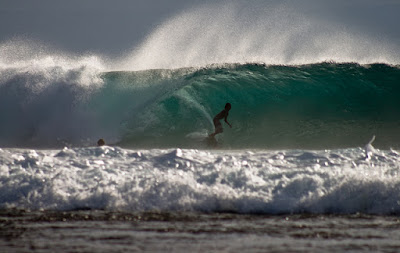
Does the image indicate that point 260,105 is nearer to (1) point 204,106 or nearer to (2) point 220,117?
(1) point 204,106

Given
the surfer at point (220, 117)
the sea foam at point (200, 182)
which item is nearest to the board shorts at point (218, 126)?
the surfer at point (220, 117)

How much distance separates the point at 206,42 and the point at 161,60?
7.54ft

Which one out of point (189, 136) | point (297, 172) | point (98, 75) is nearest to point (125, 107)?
point (98, 75)

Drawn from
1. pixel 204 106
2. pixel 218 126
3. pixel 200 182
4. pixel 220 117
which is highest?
pixel 204 106

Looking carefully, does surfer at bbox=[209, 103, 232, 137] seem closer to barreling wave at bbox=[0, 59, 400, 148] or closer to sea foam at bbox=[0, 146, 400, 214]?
barreling wave at bbox=[0, 59, 400, 148]

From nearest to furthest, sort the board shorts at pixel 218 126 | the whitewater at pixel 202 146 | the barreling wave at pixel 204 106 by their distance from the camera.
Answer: the whitewater at pixel 202 146
the board shorts at pixel 218 126
the barreling wave at pixel 204 106

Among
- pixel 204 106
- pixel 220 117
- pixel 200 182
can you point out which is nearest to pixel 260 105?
pixel 204 106

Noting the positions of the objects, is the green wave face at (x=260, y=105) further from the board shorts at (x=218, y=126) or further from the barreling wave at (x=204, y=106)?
the board shorts at (x=218, y=126)

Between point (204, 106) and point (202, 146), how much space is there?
6.54ft

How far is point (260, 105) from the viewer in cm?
1541

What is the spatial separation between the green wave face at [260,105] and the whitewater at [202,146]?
0.14 feet

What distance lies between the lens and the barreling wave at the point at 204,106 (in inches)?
556

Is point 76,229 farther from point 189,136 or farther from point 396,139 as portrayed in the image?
point 396,139

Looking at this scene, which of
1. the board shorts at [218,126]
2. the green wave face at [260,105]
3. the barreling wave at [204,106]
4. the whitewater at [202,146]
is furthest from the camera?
the barreling wave at [204,106]
